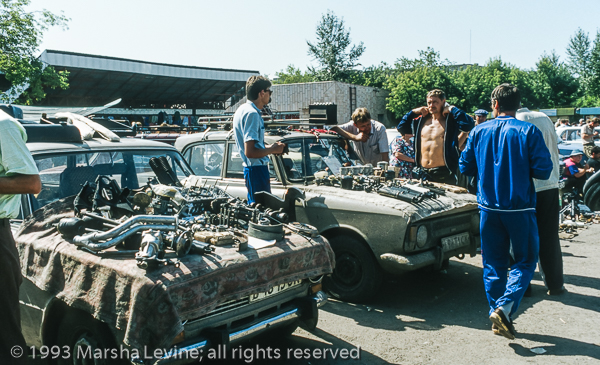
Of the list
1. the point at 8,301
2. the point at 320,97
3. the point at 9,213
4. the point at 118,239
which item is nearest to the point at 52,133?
the point at 9,213

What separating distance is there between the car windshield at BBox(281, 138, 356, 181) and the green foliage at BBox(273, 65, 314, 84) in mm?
72228

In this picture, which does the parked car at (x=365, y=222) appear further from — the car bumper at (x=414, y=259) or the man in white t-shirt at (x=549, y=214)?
the man in white t-shirt at (x=549, y=214)

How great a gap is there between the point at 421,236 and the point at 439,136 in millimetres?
2026

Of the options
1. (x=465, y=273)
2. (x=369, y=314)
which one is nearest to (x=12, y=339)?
(x=369, y=314)

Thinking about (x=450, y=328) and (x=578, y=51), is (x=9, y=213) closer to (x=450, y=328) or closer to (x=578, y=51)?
(x=450, y=328)

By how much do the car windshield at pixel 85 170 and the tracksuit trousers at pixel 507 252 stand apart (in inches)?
126

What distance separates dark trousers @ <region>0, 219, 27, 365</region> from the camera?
108 inches

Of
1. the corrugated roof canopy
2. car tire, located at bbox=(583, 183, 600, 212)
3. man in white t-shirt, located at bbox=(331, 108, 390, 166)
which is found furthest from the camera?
the corrugated roof canopy

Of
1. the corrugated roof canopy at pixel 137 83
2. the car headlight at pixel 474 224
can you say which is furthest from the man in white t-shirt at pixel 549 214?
the corrugated roof canopy at pixel 137 83

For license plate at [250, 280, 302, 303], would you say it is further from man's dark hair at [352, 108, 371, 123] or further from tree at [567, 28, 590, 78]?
tree at [567, 28, 590, 78]

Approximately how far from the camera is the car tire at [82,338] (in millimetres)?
2918

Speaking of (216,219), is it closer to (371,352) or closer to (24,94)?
(371,352)

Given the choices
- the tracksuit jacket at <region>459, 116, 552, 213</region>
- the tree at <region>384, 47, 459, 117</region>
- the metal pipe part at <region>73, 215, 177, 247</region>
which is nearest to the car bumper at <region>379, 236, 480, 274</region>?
the tracksuit jacket at <region>459, 116, 552, 213</region>

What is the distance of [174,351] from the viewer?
281 cm
